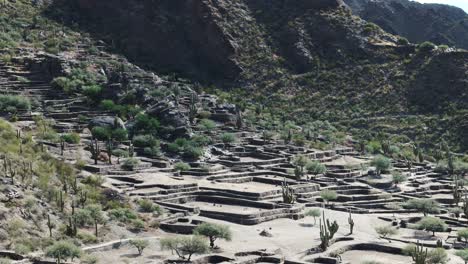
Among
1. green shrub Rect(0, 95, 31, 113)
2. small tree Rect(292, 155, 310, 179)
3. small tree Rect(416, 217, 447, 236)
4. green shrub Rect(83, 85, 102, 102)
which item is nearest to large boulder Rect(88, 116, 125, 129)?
green shrub Rect(0, 95, 31, 113)

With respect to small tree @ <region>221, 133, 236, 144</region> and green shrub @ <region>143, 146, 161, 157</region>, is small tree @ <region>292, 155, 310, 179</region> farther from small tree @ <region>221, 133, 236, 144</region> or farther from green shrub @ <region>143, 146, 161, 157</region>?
green shrub @ <region>143, 146, 161, 157</region>

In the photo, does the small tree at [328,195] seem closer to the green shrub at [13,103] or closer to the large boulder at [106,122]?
the large boulder at [106,122]

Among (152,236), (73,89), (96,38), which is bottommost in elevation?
(152,236)

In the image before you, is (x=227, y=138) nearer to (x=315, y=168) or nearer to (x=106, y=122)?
(x=106, y=122)

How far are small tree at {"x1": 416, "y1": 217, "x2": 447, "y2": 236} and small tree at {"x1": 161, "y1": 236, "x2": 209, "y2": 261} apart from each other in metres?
12.2

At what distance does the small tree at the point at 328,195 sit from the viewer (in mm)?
39625

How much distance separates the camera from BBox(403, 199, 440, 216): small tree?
3806cm

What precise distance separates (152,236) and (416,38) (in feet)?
363

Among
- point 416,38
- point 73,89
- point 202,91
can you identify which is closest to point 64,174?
point 73,89

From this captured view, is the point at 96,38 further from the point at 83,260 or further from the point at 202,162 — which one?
the point at 83,260

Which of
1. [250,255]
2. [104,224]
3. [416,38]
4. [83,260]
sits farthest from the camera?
[416,38]

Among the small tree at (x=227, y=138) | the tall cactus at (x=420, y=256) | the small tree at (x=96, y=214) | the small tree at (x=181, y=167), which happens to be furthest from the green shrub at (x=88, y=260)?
the small tree at (x=227, y=138)

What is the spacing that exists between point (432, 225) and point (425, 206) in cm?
494

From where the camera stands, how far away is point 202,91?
76000mm
